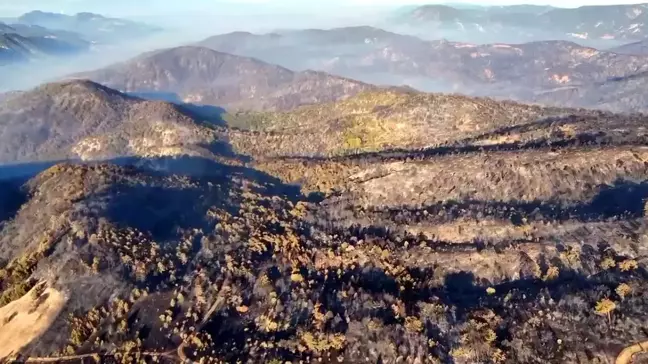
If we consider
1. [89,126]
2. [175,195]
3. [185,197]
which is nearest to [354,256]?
[185,197]

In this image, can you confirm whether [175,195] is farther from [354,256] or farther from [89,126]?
[89,126]

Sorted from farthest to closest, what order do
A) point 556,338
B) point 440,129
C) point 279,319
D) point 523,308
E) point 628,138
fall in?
point 440,129 < point 628,138 < point 279,319 < point 523,308 < point 556,338

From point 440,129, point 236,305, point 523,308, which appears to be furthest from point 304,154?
point 523,308

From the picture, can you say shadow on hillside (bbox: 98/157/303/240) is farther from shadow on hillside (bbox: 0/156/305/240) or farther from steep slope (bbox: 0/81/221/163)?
steep slope (bbox: 0/81/221/163)

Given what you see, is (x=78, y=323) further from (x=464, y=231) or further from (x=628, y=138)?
(x=628, y=138)

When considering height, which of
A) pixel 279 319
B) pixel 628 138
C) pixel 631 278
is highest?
pixel 628 138

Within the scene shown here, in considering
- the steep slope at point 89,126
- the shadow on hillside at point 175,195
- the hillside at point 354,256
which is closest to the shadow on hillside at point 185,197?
the shadow on hillside at point 175,195

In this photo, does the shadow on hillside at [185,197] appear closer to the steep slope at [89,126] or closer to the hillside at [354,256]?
the hillside at [354,256]

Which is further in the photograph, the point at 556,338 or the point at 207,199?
the point at 207,199
